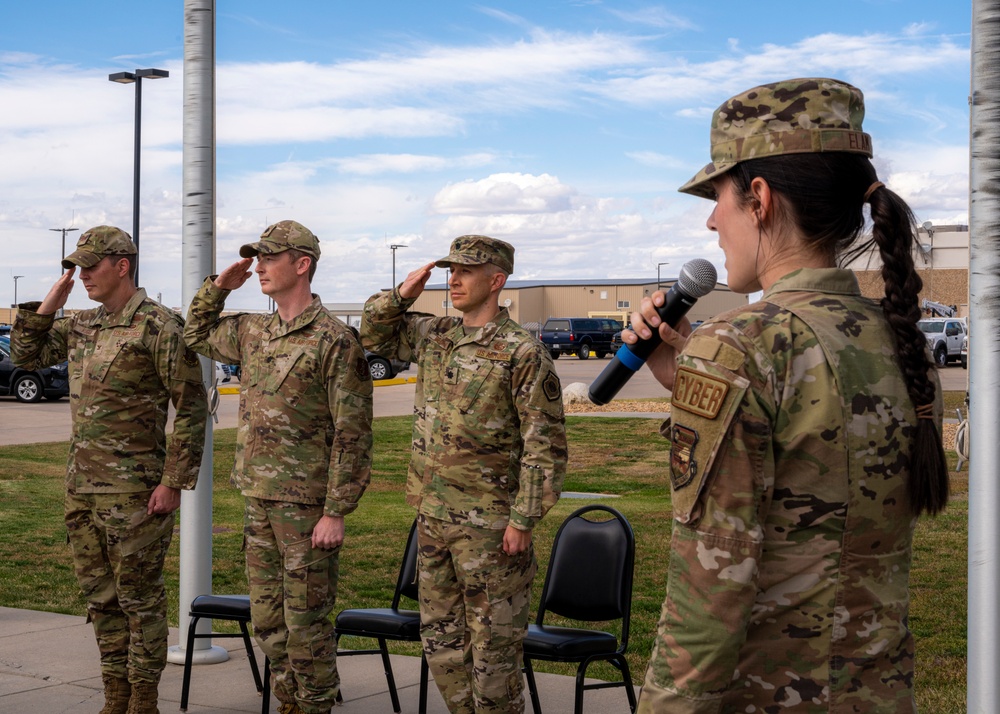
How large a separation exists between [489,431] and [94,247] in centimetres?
225

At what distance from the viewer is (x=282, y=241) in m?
5.20

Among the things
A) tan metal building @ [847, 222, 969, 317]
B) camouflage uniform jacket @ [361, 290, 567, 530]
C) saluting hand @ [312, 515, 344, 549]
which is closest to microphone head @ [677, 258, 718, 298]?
tan metal building @ [847, 222, 969, 317]

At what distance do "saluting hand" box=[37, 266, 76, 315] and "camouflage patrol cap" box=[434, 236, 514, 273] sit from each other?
6.67 ft

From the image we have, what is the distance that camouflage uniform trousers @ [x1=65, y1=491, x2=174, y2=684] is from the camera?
5332 millimetres

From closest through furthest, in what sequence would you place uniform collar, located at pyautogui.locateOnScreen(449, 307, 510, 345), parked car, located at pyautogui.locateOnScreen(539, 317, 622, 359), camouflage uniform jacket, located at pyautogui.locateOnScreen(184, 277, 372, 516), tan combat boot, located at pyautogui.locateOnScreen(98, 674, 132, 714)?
uniform collar, located at pyautogui.locateOnScreen(449, 307, 510, 345) < camouflage uniform jacket, located at pyautogui.locateOnScreen(184, 277, 372, 516) < tan combat boot, located at pyautogui.locateOnScreen(98, 674, 132, 714) < parked car, located at pyautogui.locateOnScreen(539, 317, 622, 359)

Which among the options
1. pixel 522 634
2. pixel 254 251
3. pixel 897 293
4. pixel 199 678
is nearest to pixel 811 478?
pixel 897 293

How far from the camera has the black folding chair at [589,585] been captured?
16.7ft

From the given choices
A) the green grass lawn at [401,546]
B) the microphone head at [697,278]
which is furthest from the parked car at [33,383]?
the microphone head at [697,278]

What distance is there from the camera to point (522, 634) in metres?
4.76

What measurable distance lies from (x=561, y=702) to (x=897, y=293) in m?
4.19

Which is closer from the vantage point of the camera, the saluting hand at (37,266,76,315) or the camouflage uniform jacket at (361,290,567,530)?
the camouflage uniform jacket at (361,290,567,530)

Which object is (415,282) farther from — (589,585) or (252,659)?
(252,659)

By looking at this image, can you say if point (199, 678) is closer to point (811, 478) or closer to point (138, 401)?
point (138, 401)

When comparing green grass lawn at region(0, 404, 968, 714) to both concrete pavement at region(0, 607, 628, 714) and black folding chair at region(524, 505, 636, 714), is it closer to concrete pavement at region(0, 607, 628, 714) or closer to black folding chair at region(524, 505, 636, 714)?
concrete pavement at region(0, 607, 628, 714)
